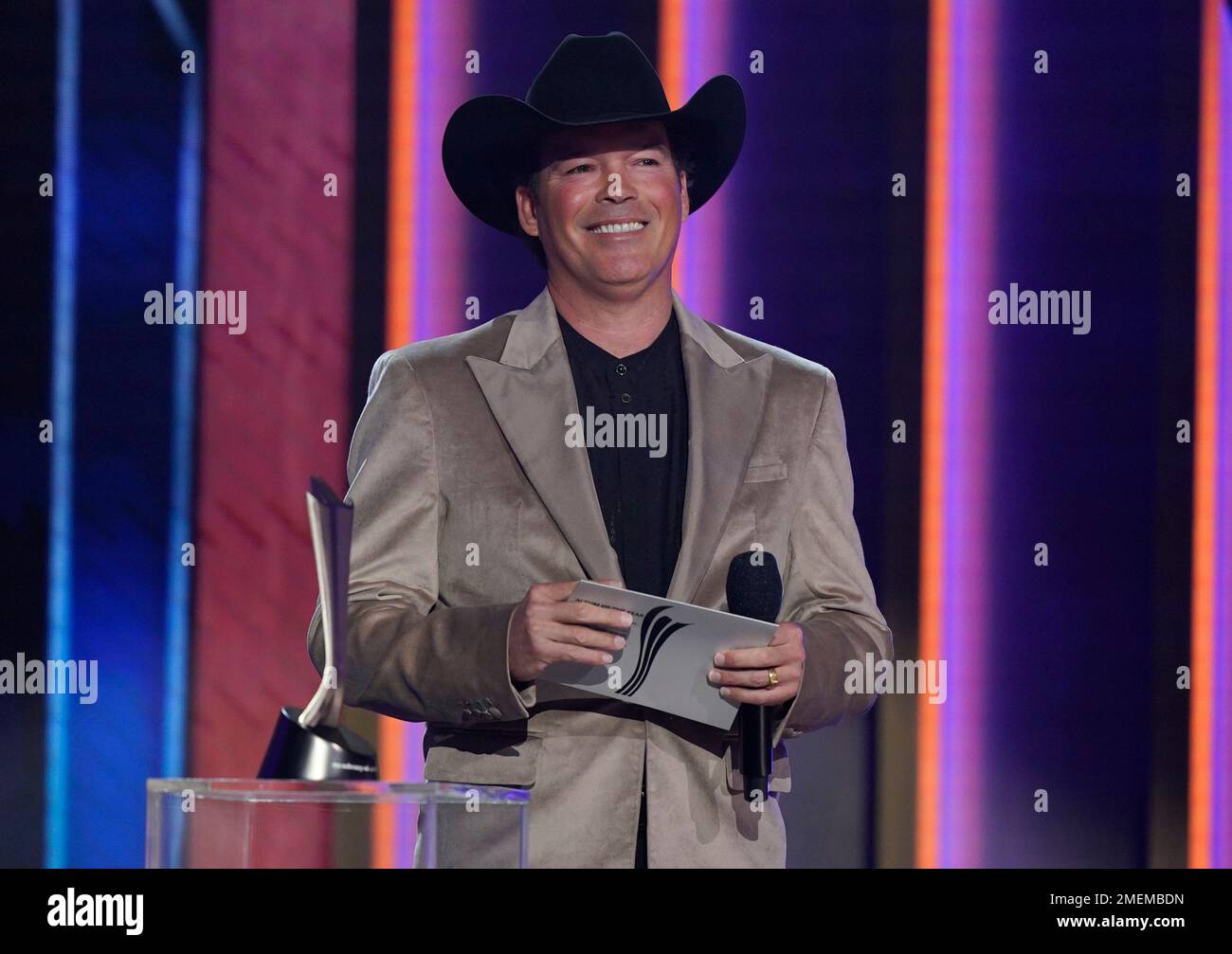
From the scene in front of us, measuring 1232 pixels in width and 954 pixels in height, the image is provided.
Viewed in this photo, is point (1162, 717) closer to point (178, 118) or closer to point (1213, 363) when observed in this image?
point (1213, 363)

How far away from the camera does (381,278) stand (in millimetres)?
3580

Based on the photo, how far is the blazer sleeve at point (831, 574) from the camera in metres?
2.29

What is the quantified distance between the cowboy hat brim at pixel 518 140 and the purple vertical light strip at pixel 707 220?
0.75 m

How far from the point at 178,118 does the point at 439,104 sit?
63 centimetres

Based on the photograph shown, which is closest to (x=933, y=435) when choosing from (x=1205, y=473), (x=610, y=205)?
(x=1205, y=473)

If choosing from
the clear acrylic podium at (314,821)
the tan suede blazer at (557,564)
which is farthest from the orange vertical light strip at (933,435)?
the clear acrylic podium at (314,821)

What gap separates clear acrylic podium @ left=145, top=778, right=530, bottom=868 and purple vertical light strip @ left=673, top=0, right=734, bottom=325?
2.15 meters

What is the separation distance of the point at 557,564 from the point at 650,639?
1.41ft

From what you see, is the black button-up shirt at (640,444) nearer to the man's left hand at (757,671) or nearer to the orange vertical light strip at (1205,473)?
the man's left hand at (757,671)

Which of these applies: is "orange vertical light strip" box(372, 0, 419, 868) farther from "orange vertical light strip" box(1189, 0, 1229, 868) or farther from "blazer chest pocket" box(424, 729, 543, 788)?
"orange vertical light strip" box(1189, 0, 1229, 868)

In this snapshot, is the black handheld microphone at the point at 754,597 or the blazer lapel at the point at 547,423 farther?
the blazer lapel at the point at 547,423

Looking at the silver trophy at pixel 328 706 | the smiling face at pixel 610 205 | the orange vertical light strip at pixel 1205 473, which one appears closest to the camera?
the silver trophy at pixel 328 706

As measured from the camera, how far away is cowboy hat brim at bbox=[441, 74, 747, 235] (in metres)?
2.59

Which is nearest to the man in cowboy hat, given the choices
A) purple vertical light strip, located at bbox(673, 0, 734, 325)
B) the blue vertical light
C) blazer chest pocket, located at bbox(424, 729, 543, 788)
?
blazer chest pocket, located at bbox(424, 729, 543, 788)
